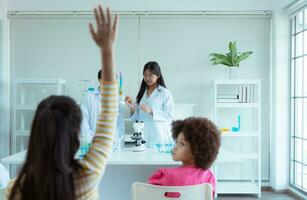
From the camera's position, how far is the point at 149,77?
3.19 meters

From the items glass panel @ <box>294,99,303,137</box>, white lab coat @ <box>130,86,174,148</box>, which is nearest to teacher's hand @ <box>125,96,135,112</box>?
white lab coat @ <box>130,86,174,148</box>

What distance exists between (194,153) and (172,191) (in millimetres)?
196

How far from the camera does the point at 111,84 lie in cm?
94

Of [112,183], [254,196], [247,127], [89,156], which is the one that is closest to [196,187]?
[89,156]

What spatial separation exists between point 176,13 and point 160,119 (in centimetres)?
187

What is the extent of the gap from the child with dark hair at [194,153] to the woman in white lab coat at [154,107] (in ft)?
4.68

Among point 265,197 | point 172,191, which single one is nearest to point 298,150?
point 265,197

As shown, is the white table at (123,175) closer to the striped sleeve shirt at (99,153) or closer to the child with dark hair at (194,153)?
the child with dark hair at (194,153)

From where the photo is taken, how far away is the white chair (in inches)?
61.0

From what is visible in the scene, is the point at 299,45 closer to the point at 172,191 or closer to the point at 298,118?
the point at 298,118

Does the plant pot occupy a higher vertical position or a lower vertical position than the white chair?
higher

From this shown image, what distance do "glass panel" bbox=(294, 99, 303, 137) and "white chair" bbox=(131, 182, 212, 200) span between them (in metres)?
3.00

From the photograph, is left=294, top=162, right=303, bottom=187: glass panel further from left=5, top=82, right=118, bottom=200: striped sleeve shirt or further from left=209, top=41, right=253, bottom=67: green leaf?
left=5, top=82, right=118, bottom=200: striped sleeve shirt

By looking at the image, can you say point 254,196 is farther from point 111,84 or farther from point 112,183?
point 111,84
